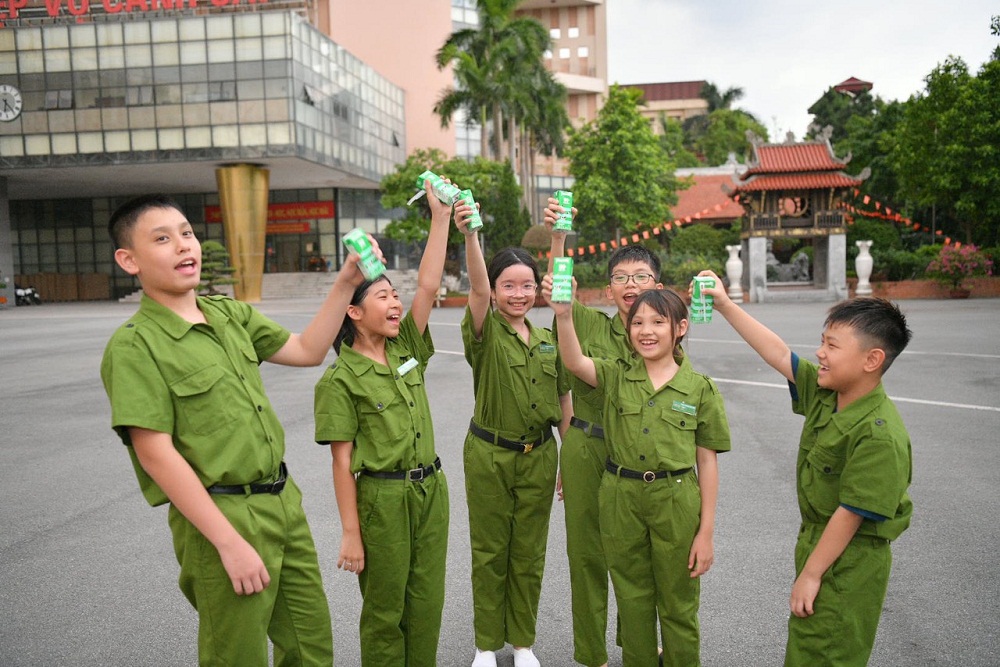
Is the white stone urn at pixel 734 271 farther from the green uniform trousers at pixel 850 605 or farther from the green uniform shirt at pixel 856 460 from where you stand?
the green uniform trousers at pixel 850 605

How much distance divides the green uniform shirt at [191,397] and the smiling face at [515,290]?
1.31 metres

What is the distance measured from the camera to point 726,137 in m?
56.1

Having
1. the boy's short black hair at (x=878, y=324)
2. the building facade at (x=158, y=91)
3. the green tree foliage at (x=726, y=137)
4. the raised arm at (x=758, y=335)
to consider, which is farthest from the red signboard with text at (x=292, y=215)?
the boy's short black hair at (x=878, y=324)

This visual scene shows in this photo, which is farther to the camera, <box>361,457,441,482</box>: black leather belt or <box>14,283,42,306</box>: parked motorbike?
<box>14,283,42,306</box>: parked motorbike

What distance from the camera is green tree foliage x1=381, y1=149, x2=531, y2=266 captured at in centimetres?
3108

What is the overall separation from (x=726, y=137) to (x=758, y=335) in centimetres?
5683

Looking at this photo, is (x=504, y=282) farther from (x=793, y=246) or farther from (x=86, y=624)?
(x=793, y=246)

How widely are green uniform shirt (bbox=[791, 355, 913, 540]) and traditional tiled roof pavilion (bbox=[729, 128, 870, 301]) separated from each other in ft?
85.0

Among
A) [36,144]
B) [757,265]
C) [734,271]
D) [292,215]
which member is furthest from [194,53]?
[757,265]

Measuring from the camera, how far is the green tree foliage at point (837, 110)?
48688mm

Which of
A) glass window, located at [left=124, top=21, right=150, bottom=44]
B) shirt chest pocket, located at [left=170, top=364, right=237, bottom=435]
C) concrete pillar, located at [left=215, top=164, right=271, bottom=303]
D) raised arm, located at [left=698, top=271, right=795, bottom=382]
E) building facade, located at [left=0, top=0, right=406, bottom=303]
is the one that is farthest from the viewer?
concrete pillar, located at [left=215, top=164, right=271, bottom=303]

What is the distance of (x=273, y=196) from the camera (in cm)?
4634

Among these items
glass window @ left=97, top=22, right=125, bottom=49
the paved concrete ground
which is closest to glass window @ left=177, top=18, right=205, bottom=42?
glass window @ left=97, top=22, right=125, bottom=49

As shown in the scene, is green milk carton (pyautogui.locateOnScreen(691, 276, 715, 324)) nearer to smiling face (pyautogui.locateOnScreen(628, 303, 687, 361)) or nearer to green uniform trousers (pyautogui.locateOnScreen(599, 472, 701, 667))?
smiling face (pyautogui.locateOnScreen(628, 303, 687, 361))
